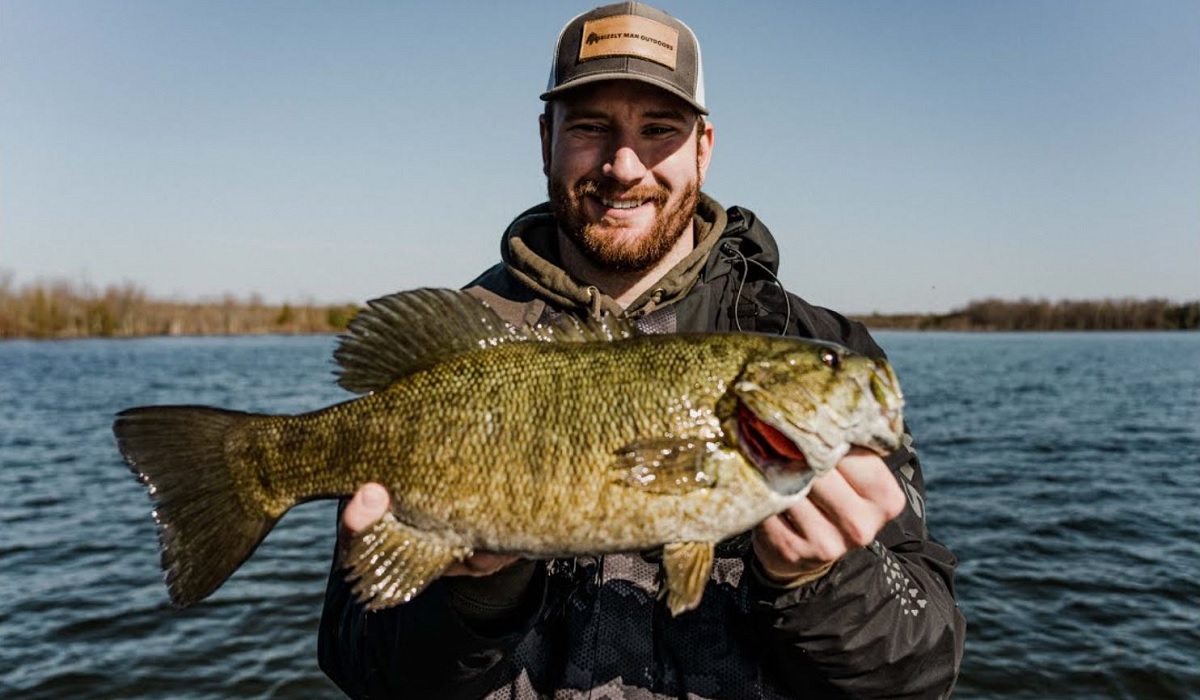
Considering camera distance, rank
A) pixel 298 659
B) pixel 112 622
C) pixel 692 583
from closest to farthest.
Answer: pixel 692 583 → pixel 298 659 → pixel 112 622

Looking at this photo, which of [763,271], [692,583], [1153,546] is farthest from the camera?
[1153,546]

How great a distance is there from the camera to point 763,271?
395 centimetres

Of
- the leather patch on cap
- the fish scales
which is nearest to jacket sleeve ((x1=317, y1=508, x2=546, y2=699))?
the fish scales

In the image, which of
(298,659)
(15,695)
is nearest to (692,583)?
(298,659)

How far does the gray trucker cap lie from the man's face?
89mm

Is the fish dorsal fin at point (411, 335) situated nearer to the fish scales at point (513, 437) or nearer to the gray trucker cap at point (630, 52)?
the fish scales at point (513, 437)

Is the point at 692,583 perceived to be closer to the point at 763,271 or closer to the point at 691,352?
the point at 691,352

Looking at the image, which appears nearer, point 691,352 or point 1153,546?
point 691,352

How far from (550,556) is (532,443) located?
0.32 metres

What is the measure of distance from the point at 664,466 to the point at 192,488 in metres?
1.47

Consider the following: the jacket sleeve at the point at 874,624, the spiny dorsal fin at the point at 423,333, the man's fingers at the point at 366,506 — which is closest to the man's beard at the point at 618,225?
the spiny dorsal fin at the point at 423,333

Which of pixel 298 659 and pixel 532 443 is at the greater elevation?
pixel 532 443

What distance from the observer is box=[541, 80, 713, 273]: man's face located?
382 cm

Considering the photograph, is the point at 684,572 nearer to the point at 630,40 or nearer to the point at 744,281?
the point at 744,281
